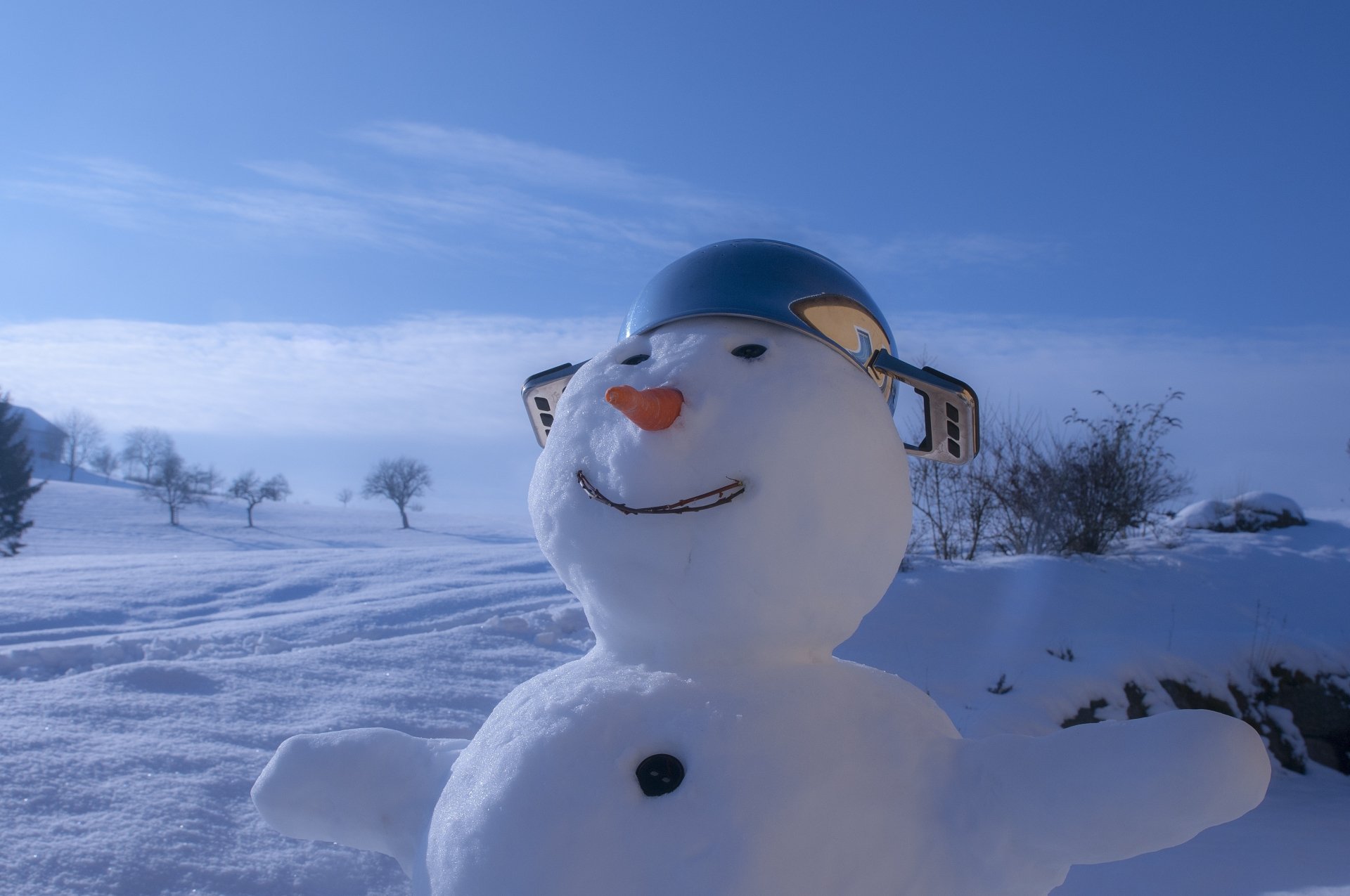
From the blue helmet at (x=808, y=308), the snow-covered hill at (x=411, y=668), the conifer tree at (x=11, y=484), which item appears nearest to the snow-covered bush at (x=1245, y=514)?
the snow-covered hill at (x=411, y=668)

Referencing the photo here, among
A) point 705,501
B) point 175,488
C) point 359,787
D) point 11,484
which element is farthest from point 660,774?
point 175,488

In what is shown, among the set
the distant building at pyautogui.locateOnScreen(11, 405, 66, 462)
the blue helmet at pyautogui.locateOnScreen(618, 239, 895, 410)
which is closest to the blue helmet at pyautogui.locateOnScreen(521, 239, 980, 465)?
the blue helmet at pyautogui.locateOnScreen(618, 239, 895, 410)

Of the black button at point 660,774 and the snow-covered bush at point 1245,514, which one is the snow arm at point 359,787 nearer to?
the black button at point 660,774

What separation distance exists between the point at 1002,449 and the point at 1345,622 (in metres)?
3.23

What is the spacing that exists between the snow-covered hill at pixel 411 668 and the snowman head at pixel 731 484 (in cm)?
168

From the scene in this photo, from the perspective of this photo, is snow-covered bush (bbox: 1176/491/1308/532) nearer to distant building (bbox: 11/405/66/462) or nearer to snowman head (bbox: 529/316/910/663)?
snowman head (bbox: 529/316/910/663)

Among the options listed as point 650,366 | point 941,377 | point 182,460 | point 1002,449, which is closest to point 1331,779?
point 1002,449

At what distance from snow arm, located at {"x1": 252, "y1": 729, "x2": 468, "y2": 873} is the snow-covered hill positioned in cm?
89

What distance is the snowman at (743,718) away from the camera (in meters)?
1.33

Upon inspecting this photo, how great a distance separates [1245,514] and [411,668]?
1008 centimetres

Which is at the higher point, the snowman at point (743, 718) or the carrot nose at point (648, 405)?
the carrot nose at point (648, 405)

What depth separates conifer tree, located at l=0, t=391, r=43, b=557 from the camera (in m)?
20.5

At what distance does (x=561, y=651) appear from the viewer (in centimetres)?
514

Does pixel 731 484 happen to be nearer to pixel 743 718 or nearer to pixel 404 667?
pixel 743 718
